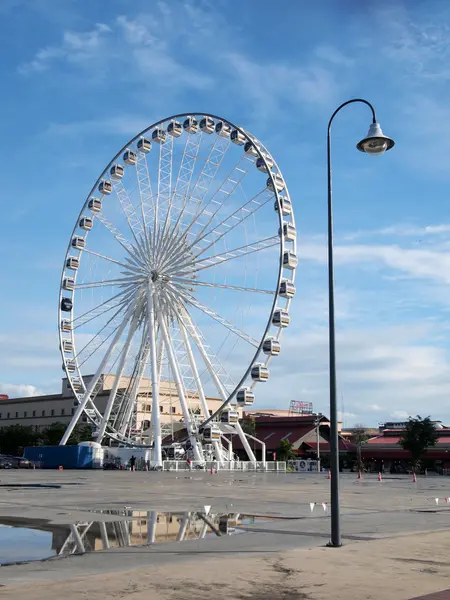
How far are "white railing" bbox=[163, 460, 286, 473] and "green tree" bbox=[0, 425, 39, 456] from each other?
194 ft

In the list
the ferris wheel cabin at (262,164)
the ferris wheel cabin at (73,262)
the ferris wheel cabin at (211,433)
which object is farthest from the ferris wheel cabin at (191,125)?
the ferris wheel cabin at (211,433)

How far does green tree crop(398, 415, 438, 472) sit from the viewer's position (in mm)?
82438

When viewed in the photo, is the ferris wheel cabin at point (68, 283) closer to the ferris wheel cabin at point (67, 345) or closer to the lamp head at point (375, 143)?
the ferris wheel cabin at point (67, 345)

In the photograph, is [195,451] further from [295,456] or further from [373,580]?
[373,580]

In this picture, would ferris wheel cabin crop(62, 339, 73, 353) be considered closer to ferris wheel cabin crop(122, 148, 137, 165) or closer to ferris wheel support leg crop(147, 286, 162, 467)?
ferris wheel support leg crop(147, 286, 162, 467)

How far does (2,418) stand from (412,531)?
13661 cm

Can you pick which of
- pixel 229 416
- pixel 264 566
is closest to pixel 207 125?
pixel 229 416

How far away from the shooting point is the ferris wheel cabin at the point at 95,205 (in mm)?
65562

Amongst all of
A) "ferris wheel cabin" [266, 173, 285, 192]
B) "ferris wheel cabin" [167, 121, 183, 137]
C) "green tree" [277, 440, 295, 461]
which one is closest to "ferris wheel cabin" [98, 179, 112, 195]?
"ferris wheel cabin" [167, 121, 183, 137]

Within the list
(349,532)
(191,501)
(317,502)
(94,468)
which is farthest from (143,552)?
(94,468)

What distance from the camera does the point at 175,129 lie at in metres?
60.1

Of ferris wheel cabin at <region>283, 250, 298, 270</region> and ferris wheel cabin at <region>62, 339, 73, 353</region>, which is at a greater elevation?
ferris wheel cabin at <region>283, 250, 298, 270</region>

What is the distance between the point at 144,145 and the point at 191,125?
6.11 m

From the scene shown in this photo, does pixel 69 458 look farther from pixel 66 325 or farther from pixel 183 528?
pixel 183 528
